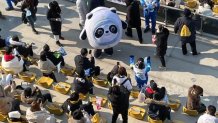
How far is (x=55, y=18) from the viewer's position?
1399 centimetres

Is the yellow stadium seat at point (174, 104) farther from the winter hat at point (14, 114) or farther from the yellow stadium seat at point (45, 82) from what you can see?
the winter hat at point (14, 114)

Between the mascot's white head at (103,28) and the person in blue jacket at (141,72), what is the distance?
4.74 ft

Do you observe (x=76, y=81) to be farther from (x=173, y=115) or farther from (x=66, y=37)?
(x=66, y=37)

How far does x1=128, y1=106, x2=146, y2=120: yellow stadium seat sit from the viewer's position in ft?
37.7

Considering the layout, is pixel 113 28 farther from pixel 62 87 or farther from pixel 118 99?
pixel 118 99

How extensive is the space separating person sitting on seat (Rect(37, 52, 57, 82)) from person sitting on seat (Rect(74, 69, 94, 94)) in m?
1.08

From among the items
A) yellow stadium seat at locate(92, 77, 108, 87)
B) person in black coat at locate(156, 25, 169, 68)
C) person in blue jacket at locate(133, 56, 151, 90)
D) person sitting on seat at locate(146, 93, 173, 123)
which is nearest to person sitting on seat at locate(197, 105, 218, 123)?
person sitting on seat at locate(146, 93, 173, 123)

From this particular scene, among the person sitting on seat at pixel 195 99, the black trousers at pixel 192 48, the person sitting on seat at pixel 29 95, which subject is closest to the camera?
the person sitting on seat at pixel 195 99

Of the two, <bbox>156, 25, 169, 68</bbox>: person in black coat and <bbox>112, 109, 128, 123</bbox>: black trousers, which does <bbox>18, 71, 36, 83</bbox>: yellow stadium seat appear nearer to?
<bbox>112, 109, 128, 123</bbox>: black trousers

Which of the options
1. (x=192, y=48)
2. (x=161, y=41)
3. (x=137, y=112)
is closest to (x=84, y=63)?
(x=137, y=112)

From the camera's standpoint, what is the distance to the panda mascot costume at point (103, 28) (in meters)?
12.8

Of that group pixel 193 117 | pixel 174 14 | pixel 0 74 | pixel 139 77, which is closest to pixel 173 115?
pixel 193 117

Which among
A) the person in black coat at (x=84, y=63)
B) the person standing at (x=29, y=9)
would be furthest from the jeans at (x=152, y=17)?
the person standing at (x=29, y=9)

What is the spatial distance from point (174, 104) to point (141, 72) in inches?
48.0
